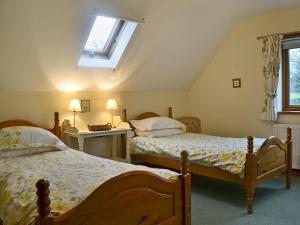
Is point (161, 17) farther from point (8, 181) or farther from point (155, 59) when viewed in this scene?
point (8, 181)

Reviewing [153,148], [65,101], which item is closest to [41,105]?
[65,101]

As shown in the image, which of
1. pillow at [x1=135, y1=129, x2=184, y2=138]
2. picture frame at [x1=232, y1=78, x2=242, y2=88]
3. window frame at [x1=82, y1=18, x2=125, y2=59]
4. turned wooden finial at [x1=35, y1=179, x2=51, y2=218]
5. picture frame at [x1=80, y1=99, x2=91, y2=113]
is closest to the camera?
turned wooden finial at [x1=35, y1=179, x2=51, y2=218]

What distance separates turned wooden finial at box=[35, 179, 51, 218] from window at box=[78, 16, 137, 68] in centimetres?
276

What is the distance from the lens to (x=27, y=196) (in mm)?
1943

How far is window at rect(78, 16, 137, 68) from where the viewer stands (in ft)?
13.3

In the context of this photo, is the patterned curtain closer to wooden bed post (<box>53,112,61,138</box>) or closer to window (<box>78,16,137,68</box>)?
window (<box>78,16,137,68</box>)

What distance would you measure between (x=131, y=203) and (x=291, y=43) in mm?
3639

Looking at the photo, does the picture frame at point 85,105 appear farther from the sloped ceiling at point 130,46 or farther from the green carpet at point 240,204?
the green carpet at point 240,204

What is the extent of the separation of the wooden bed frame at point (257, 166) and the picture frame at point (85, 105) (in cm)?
113

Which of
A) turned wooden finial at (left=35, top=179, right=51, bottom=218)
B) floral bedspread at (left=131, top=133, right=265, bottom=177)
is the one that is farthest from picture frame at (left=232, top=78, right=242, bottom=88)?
turned wooden finial at (left=35, top=179, right=51, bottom=218)

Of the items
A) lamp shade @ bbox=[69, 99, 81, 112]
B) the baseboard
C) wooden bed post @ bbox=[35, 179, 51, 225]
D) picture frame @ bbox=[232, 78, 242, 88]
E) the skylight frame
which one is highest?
the skylight frame

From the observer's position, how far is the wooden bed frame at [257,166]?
10.3 ft

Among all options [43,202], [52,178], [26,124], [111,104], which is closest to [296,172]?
[111,104]

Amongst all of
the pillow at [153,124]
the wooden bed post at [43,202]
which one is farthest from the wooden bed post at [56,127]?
the wooden bed post at [43,202]
